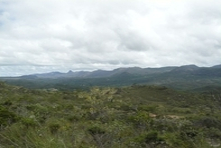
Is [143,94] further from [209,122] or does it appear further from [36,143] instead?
[36,143]

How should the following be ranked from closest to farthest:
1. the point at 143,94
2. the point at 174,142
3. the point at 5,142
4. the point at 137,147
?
the point at 5,142
the point at 174,142
the point at 137,147
the point at 143,94

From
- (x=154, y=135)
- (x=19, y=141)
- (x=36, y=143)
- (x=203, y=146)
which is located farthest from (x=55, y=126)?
(x=203, y=146)

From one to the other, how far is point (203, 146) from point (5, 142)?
3.08m

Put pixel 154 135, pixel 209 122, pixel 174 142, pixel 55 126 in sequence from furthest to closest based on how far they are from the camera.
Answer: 1. pixel 209 122
2. pixel 55 126
3. pixel 154 135
4. pixel 174 142

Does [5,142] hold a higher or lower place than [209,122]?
higher

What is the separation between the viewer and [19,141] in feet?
13.4

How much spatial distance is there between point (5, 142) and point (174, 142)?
301cm

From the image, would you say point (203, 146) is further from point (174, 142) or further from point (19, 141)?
point (19, 141)

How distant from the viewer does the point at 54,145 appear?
3510 millimetres

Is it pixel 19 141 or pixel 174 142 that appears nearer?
pixel 19 141

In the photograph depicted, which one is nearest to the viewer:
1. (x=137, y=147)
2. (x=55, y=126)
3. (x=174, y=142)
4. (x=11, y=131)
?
(x=11, y=131)

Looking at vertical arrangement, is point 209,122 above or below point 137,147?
below

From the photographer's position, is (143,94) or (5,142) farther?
(143,94)

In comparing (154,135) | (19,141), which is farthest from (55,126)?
(19,141)
